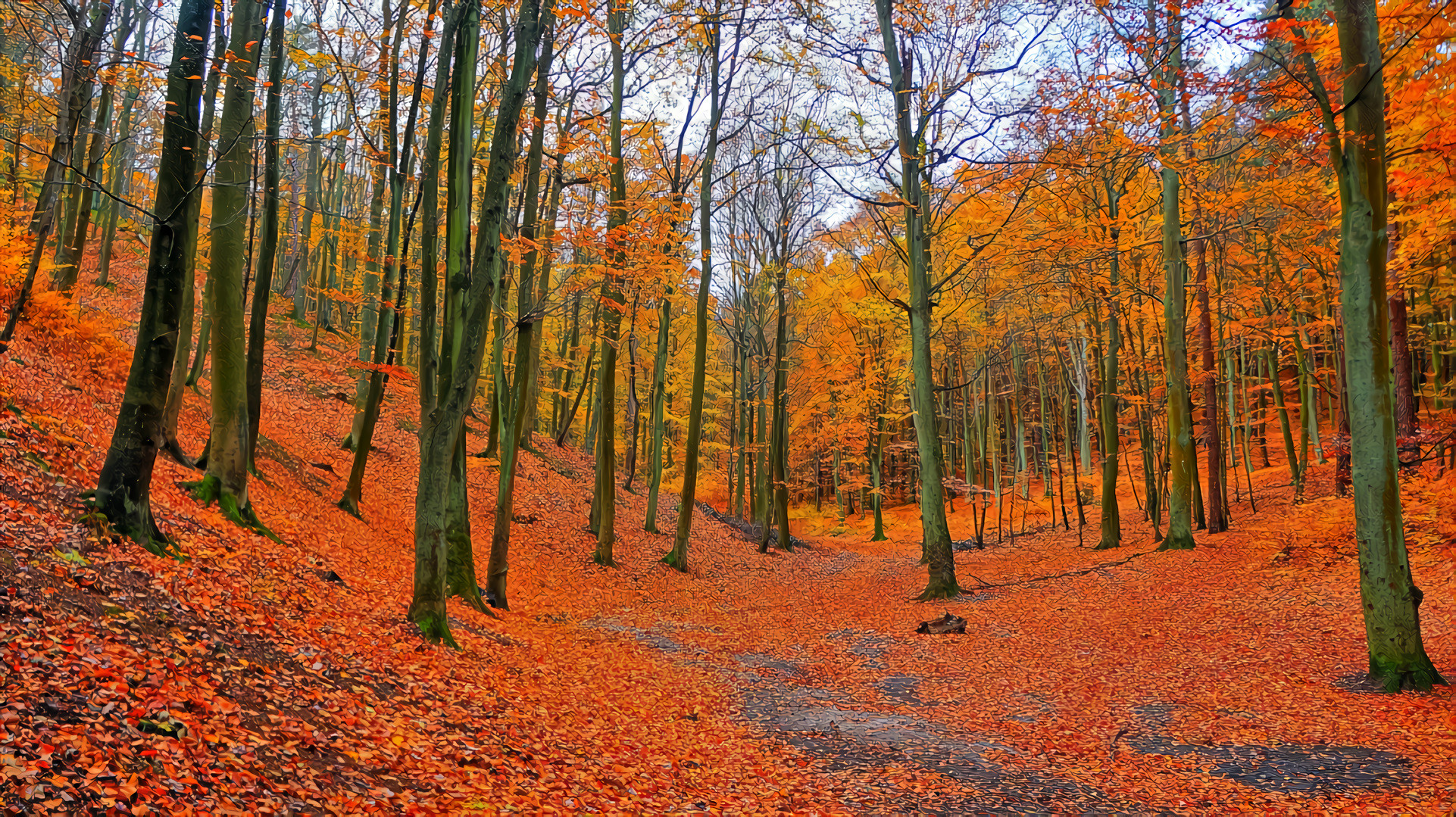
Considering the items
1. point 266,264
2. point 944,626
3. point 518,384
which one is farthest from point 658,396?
point 944,626

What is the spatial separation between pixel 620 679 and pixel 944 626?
515 cm

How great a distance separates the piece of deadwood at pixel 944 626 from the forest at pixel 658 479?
0.48 m

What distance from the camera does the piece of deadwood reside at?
33.8ft

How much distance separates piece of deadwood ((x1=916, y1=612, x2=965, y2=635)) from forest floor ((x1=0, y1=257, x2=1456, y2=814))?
0.31 m

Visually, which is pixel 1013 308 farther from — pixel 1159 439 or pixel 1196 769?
pixel 1196 769

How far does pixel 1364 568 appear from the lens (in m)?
6.41

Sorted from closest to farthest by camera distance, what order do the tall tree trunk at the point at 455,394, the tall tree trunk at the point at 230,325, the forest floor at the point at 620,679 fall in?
the forest floor at the point at 620,679 < the tall tree trunk at the point at 455,394 < the tall tree trunk at the point at 230,325

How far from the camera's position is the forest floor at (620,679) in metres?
Answer: 3.57

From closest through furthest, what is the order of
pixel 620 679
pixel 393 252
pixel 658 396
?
pixel 620 679
pixel 393 252
pixel 658 396

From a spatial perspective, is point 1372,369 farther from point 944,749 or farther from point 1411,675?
point 944,749

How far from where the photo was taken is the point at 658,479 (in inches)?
723

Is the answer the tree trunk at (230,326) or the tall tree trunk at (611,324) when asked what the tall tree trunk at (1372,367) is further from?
the tree trunk at (230,326)

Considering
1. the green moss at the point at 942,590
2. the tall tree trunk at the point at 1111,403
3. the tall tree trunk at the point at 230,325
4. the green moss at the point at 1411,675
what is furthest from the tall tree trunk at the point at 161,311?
the tall tree trunk at the point at 1111,403

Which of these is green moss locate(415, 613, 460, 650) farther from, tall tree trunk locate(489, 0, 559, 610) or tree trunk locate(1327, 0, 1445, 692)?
tree trunk locate(1327, 0, 1445, 692)
